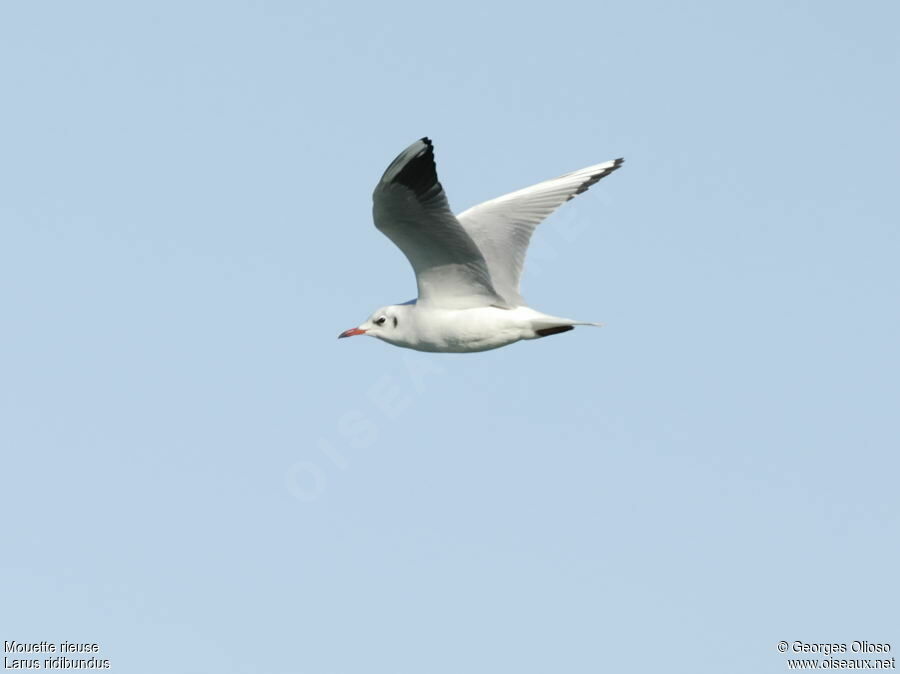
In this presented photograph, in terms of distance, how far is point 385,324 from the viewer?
14789mm

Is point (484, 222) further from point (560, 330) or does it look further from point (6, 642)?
point (6, 642)

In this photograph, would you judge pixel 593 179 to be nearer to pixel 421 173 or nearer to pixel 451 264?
pixel 451 264

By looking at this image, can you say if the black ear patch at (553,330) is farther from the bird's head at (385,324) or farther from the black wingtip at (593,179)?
the black wingtip at (593,179)

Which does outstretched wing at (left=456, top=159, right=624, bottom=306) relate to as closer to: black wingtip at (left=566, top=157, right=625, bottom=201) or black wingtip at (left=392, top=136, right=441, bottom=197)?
black wingtip at (left=566, top=157, right=625, bottom=201)

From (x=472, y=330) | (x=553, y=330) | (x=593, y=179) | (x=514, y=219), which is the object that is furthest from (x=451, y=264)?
(x=593, y=179)

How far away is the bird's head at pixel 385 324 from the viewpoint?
14.6 m

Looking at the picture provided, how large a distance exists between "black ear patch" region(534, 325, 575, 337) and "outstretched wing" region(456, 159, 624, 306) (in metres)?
0.69

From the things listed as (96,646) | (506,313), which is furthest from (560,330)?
(96,646)

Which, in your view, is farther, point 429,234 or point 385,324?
point 385,324

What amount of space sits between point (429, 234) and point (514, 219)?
2364mm

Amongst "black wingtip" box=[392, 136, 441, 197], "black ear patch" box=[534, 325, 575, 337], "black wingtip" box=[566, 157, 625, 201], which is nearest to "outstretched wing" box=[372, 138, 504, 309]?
"black wingtip" box=[392, 136, 441, 197]

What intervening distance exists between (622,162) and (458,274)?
3.58 metres

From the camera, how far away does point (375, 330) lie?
14.9 metres

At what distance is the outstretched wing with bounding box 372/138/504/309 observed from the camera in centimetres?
1266
